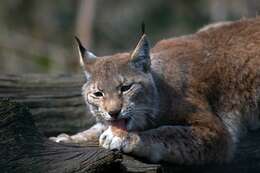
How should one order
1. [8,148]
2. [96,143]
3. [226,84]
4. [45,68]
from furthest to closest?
[45,68] < [226,84] < [96,143] < [8,148]

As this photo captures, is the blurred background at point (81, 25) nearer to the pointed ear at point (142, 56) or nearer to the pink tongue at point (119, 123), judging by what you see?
the pointed ear at point (142, 56)

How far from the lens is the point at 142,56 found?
265 inches

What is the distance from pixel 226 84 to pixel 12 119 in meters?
2.36

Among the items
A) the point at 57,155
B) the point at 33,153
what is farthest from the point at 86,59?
the point at 33,153

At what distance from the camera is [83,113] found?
8000mm

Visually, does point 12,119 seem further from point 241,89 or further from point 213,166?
point 241,89

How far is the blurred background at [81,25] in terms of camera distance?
1841 cm

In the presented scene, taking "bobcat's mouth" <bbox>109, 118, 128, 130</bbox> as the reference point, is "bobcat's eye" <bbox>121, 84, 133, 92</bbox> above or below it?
above

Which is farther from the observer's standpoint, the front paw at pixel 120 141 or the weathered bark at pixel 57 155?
the front paw at pixel 120 141

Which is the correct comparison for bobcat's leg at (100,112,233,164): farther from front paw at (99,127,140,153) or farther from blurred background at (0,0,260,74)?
blurred background at (0,0,260,74)

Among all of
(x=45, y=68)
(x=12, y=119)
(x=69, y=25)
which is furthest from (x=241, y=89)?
(x=69, y=25)

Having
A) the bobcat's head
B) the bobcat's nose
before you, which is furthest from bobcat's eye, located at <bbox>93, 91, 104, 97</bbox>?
the bobcat's nose

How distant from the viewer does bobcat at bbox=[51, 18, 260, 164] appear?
21.1 ft

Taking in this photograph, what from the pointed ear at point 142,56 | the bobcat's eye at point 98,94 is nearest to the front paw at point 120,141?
the bobcat's eye at point 98,94
